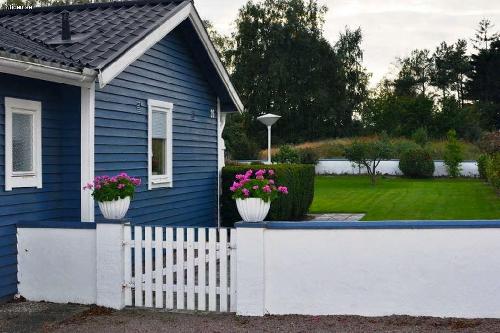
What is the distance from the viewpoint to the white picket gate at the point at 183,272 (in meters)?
6.86

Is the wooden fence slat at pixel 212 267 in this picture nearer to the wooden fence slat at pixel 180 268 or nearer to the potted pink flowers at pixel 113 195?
the wooden fence slat at pixel 180 268

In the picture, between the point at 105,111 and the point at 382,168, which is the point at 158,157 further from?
the point at 382,168

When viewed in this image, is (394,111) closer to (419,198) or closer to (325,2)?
(325,2)

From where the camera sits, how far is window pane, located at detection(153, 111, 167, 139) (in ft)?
35.3

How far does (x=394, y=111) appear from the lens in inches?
2343

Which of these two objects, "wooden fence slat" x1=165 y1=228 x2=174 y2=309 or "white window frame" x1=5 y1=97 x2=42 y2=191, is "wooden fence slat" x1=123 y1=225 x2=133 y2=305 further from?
"white window frame" x1=5 y1=97 x2=42 y2=191

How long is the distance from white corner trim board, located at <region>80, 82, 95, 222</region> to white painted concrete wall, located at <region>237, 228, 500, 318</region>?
8.79 ft

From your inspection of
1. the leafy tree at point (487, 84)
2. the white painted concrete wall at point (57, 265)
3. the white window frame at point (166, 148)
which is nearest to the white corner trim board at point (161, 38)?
the white window frame at point (166, 148)

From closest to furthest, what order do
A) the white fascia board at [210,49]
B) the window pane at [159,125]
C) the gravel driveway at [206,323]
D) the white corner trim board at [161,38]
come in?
the gravel driveway at [206,323] → the white corner trim board at [161,38] → the window pane at [159,125] → the white fascia board at [210,49]

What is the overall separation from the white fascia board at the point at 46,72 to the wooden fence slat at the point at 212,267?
2.61 metres

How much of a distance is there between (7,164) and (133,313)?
7.78 ft

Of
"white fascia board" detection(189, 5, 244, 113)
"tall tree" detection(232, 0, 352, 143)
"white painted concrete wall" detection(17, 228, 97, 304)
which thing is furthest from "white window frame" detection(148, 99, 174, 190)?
"tall tree" detection(232, 0, 352, 143)

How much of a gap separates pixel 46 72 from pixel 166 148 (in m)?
4.10

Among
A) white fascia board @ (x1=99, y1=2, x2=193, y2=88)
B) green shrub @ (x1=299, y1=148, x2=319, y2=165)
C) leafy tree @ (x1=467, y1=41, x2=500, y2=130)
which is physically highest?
leafy tree @ (x1=467, y1=41, x2=500, y2=130)
